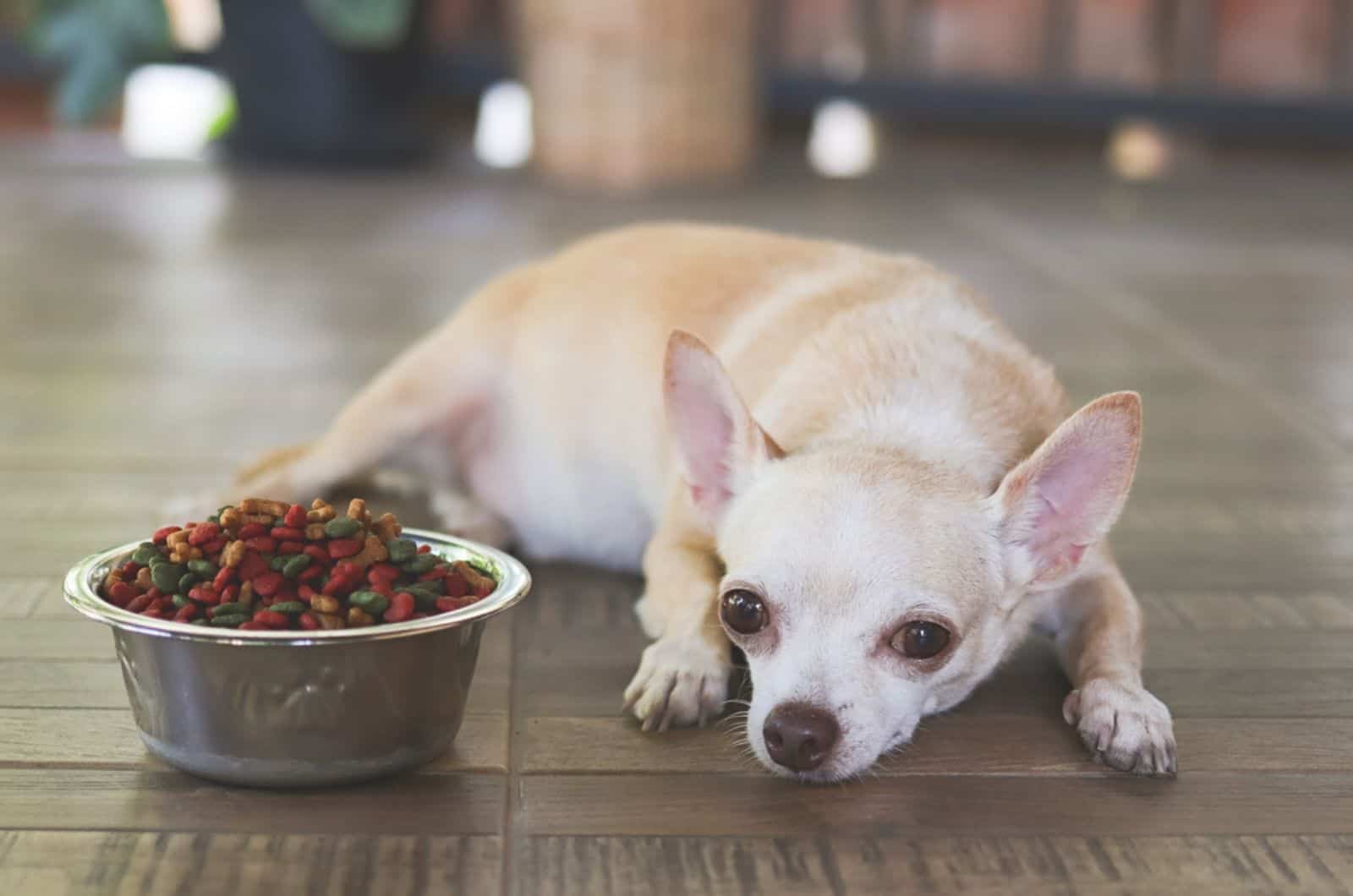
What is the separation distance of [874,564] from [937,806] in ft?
0.81

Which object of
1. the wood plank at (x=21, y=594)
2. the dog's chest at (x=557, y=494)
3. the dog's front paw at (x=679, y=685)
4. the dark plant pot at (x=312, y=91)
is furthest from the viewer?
the dark plant pot at (x=312, y=91)

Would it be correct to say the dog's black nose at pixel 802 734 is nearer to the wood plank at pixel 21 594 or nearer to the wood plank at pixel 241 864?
the wood plank at pixel 241 864

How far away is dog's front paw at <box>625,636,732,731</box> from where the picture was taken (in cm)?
182

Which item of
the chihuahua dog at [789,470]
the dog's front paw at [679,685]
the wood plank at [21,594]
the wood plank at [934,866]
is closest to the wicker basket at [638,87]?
the chihuahua dog at [789,470]

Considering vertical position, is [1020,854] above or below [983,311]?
below

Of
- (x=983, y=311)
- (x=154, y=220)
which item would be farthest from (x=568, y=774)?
(x=154, y=220)

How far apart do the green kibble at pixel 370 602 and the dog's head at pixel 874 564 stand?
14.3 inches

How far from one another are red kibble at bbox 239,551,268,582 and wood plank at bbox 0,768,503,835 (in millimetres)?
209

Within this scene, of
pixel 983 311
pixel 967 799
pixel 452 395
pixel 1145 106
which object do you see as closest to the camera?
pixel 967 799

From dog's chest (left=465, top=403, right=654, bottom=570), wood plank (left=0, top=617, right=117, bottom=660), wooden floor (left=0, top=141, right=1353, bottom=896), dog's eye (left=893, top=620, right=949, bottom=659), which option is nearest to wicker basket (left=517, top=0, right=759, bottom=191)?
wooden floor (left=0, top=141, right=1353, bottom=896)

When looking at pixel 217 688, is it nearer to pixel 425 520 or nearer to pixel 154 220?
pixel 425 520

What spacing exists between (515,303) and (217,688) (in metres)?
1.24

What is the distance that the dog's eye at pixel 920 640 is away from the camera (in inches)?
65.1

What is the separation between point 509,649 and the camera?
80.8 inches
